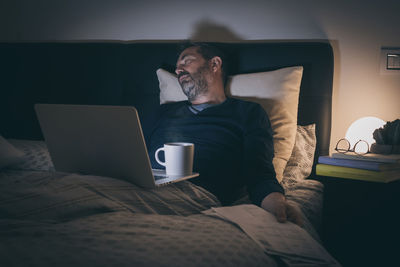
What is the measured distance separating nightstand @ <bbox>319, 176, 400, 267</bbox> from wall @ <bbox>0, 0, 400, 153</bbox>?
1.98 ft

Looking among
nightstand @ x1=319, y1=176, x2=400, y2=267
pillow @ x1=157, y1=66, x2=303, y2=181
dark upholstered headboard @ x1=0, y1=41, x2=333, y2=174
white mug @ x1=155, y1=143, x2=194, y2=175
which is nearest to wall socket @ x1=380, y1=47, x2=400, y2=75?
dark upholstered headboard @ x1=0, y1=41, x2=333, y2=174

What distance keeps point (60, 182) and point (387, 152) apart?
4.55ft

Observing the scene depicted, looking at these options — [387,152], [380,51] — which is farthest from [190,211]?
[380,51]

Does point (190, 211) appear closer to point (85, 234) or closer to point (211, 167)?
point (211, 167)

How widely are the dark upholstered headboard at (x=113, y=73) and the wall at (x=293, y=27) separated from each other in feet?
0.60

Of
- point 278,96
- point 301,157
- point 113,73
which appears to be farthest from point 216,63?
point 113,73

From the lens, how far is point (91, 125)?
109 centimetres

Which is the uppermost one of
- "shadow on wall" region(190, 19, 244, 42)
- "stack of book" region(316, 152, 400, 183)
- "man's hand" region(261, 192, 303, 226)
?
"shadow on wall" region(190, 19, 244, 42)

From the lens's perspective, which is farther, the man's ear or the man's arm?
the man's ear

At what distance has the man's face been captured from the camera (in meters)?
1.74

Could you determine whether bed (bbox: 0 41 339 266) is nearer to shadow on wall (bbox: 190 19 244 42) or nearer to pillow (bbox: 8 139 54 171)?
pillow (bbox: 8 139 54 171)

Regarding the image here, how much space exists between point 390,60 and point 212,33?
3.24 feet

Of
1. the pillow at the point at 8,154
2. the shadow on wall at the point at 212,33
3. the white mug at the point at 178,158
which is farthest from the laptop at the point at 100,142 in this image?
the shadow on wall at the point at 212,33

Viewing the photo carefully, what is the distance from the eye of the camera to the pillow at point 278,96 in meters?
1.66
